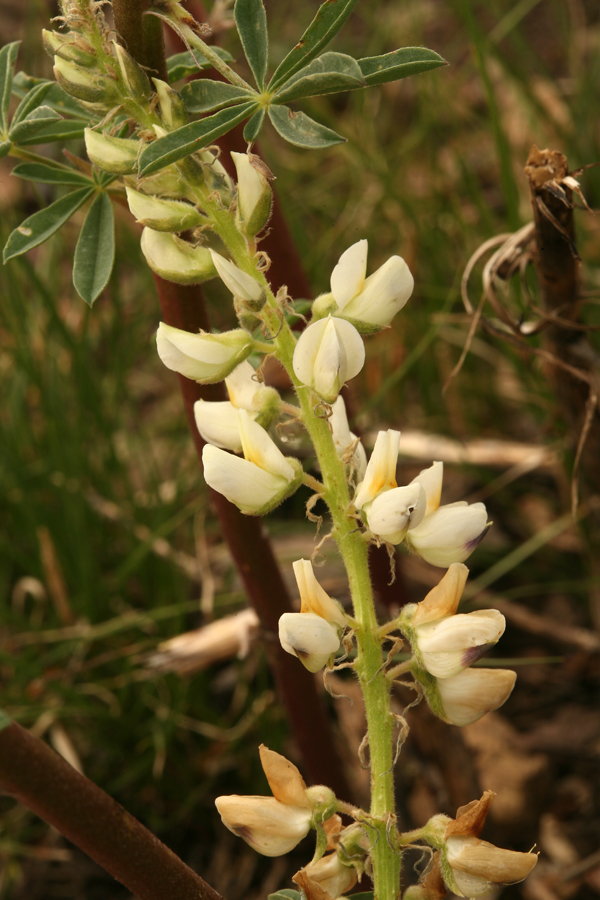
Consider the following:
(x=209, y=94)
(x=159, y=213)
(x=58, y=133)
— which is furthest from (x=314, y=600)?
(x=58, y=133)

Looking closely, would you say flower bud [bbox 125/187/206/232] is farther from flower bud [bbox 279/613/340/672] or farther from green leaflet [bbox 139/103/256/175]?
flower bud [bbox 279/613/340/672]

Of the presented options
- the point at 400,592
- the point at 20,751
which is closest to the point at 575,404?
the point at 400,592

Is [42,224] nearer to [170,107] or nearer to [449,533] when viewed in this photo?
[170,107]

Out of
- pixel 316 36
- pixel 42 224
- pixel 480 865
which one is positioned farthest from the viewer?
pixel 42 224

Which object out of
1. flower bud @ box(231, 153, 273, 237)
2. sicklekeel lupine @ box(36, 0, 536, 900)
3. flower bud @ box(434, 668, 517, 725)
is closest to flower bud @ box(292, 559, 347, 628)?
sicklekeel lupine @ box(36, 0, 536, 900)

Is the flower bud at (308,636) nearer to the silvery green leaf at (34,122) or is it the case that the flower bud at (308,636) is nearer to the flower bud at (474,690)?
the flower bud at (474,690)

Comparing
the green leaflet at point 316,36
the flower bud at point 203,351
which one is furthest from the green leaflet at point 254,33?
the flower bud at point 203,351
